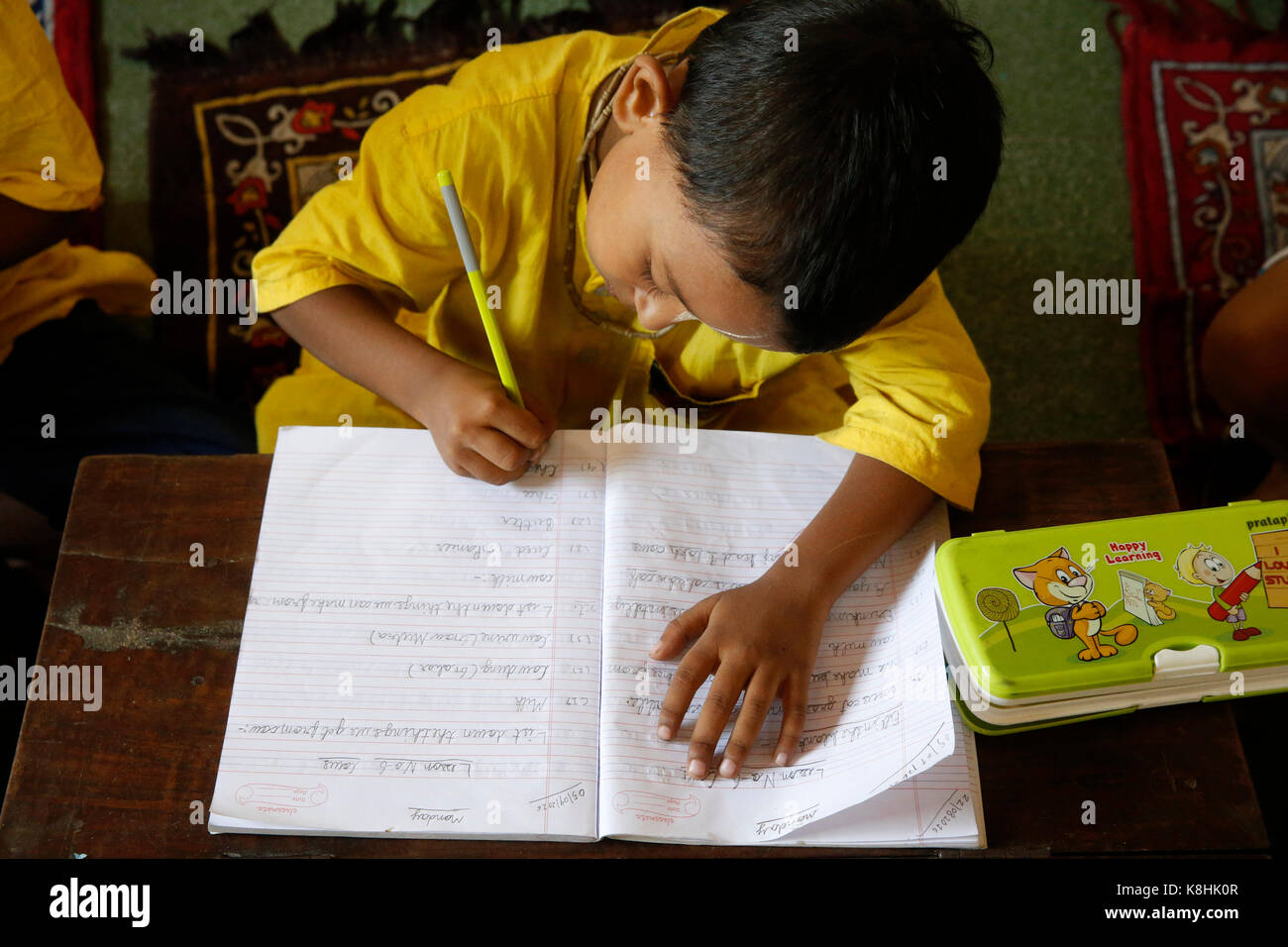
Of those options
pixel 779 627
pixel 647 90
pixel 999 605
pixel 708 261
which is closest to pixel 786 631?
pixel 779 627

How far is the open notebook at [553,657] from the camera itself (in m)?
0.57

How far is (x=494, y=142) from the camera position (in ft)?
2.27

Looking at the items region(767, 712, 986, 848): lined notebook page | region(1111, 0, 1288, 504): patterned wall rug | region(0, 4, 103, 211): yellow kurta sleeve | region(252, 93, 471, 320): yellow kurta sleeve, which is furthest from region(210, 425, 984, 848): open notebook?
region(1111, 0, 1288, 504): patterned wall rug

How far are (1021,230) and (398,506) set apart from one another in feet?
3.28

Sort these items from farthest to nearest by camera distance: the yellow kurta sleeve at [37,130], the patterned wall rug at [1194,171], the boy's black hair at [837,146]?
the patterned wall rug at [1194,171], the yellow kurta sleeve at [37,130], the boy's black hair at [837,146]

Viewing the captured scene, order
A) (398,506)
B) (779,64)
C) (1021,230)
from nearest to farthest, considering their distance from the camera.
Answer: (779,64)
(398,506)
(1021,230)

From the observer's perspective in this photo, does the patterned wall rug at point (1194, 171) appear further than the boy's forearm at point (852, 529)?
Yes

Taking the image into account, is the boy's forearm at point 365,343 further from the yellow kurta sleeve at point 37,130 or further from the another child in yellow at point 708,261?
the yellow kurta sleeve at point 37,130

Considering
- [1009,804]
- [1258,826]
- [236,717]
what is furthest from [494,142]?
[1258,826]

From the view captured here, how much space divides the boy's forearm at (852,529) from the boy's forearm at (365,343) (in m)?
0.29

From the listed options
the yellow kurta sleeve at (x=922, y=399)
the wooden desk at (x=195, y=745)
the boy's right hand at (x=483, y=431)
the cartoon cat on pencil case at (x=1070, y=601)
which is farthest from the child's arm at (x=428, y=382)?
the cartoon cat on pencil case at (x=1070, y=601)

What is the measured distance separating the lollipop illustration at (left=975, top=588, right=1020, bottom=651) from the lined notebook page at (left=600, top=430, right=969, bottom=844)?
0.03 m

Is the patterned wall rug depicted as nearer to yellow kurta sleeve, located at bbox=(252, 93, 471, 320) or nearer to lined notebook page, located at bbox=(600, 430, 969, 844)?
lined notebook page, located at bbox=(600, 430, 969, 844)

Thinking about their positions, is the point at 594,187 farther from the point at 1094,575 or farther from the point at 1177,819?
the point at 1177,819
